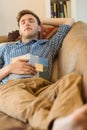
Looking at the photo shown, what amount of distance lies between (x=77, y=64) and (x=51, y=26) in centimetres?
84

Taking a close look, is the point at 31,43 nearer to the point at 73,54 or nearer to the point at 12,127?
the point at 73,54

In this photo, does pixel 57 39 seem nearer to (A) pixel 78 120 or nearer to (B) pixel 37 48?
(B) pixel 37 48

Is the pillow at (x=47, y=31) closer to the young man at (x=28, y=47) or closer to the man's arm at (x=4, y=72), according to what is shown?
the young man at (x=28, y=47)

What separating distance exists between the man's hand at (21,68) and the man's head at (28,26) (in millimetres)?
270

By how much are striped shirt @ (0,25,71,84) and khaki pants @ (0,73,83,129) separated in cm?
37

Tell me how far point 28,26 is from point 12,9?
51.9 inches

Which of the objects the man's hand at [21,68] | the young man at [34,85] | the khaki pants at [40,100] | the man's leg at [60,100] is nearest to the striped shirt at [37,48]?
the young man at [34,85]

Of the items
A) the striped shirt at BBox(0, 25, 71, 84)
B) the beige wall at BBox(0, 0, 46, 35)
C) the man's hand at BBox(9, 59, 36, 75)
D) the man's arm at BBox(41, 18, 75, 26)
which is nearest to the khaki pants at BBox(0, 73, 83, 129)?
the man's hand at BBox(9, 59, 36, 75)

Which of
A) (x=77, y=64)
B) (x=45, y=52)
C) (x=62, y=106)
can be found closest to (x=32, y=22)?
(x=45, y=52)

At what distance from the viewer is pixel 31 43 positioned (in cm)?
231

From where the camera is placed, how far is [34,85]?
1.82 meters

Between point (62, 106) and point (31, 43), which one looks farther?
point (31, 43)

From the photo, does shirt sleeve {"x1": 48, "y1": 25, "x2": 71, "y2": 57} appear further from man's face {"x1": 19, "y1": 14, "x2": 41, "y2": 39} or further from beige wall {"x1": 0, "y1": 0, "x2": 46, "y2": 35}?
beige wall {"x1": 0, "y1": 0, "x2": 46, "y2": 35}

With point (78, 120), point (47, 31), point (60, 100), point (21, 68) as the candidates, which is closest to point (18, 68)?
point (21, 68)
